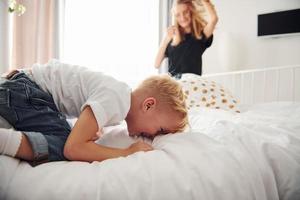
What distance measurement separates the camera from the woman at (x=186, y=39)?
2164 millimetres

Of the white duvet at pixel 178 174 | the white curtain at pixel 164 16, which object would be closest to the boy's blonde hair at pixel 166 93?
the white duvet at pixel 178 174

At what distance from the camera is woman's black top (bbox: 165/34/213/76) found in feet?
7.09

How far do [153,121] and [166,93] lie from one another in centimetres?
8

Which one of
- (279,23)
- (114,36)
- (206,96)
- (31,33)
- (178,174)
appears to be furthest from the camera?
(114,36)

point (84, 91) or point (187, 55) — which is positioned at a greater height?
point (187, 55)

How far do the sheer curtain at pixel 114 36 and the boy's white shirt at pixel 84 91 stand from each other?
1.98 meters

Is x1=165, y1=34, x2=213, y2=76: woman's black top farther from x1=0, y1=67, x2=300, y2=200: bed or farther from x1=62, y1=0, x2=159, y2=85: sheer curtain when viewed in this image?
x1=0, y1=67, x2=300, y2=200: bed

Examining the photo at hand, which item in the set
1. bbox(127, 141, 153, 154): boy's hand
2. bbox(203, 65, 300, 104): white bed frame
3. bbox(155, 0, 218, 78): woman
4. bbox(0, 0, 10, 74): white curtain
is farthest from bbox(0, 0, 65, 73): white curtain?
bbox(127, 141, 153, 154): boy's hand

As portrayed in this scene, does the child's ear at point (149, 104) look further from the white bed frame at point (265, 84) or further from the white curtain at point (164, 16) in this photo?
the white curtain at point (164, 16)

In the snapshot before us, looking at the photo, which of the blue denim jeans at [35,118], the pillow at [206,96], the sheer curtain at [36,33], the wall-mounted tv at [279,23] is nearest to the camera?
the blue denim jeans at [35,118]

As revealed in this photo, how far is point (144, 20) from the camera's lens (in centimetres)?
304

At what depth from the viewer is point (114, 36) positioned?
9.73 feet

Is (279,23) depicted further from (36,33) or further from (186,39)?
(36,33)

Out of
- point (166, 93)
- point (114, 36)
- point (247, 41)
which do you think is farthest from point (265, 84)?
point (166, 93)
